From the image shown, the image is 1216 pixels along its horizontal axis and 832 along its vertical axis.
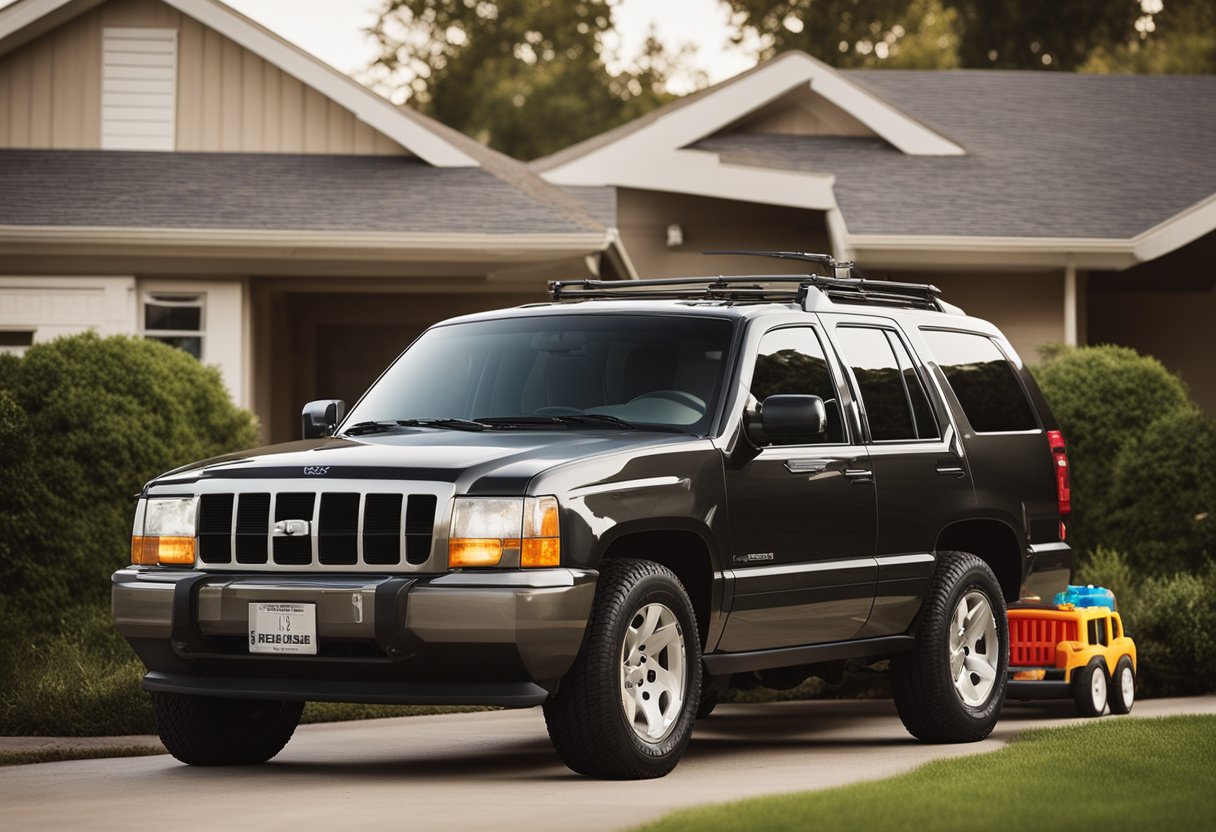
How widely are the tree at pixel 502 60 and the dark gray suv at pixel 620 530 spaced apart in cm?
4661

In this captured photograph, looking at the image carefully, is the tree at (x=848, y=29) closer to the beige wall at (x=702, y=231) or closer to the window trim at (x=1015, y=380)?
the beige wall at (x=702, y=231)

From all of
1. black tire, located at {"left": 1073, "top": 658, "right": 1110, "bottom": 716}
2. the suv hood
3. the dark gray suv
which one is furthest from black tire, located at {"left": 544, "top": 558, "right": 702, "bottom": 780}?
black tire, located at {"left": 1073, "top": 658, "right": 1110, "bottom": 716}

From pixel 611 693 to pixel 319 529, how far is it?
1.35 meters

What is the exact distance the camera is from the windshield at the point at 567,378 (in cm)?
902

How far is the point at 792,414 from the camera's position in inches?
340

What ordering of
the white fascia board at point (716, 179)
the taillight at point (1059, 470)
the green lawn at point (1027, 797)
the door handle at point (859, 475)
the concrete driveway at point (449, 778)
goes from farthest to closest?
1. the white fascia board at point (716, 179)
2. the taillight at point (1059, 470)
3. the door handle at point (859, 475)
4. the concrete driveway at point (449, 778)
5. the green lawn at point (1027, 797)

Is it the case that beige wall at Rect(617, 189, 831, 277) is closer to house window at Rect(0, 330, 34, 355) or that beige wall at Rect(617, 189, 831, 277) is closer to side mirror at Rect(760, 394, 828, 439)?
house window at Rect(0, 330, 34, 355)

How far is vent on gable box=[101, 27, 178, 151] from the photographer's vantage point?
21156mm

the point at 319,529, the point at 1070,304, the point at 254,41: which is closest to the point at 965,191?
the point at 1070,304

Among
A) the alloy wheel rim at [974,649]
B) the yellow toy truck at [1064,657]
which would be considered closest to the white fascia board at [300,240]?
the yellow toy truck at [1064,657]

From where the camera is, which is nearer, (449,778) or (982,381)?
(449,778)

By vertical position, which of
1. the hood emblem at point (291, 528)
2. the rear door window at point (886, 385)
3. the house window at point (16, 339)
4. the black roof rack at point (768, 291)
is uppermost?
the house window at point (16, 339)

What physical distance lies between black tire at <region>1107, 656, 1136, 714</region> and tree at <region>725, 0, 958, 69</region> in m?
41.5

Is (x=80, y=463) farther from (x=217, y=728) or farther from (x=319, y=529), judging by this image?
(x=319, y=529)
